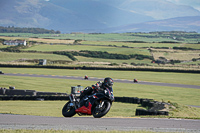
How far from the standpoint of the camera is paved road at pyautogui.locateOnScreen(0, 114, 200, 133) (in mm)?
16016

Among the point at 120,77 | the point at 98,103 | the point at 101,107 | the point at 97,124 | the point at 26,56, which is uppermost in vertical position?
the point at 26,56

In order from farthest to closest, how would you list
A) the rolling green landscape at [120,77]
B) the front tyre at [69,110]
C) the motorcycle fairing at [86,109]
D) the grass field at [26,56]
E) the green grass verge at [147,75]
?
the grass field at [26,56] → the green grass verge at [147,75] → the rolling green landscape at [120,77] → the front tyre at [69,110] → the motorcycle fairing at [86,109]

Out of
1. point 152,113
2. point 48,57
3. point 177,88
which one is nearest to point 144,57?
point 48,57

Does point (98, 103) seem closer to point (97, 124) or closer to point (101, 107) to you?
point (101, 107)

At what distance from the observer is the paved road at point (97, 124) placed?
16.0 metres

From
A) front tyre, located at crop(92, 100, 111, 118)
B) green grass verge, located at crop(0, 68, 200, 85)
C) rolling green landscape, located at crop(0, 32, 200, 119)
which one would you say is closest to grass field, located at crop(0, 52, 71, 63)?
rolling green landscape, located at crop(0, 32, 200, 119)

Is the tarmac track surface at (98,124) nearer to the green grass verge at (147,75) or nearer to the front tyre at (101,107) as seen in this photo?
the front tyre at (101,107)

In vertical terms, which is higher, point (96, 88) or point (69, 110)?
point (96, 88)

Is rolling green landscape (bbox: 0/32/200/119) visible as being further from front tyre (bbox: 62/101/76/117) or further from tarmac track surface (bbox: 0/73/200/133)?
front tyre (bbox: 62/101/76/117)

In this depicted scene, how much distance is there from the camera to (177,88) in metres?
55.0

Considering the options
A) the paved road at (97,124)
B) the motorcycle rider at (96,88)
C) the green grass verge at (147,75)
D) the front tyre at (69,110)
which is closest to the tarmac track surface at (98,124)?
the paved road at (97,124)

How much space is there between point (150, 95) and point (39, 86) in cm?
1612

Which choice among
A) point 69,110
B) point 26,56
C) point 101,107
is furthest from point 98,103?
point 26,56

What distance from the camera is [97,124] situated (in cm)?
→ 1703
